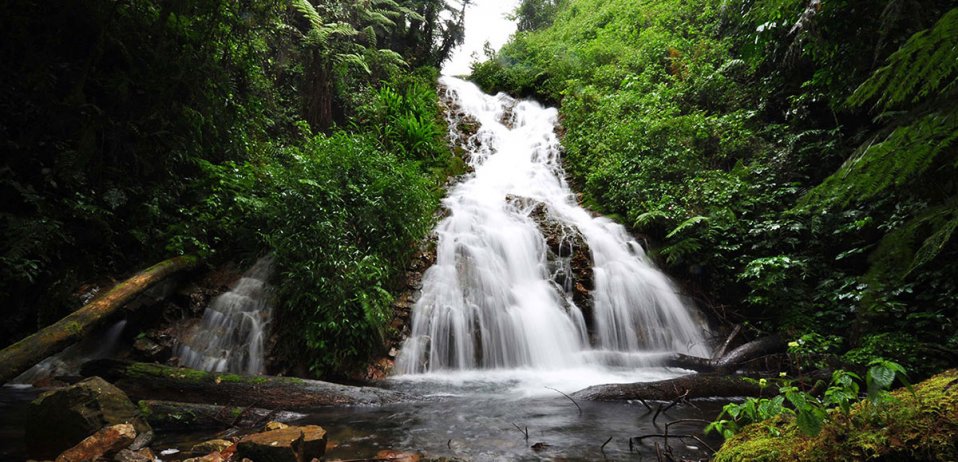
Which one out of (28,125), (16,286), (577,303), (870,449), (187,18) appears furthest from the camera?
(577,303)

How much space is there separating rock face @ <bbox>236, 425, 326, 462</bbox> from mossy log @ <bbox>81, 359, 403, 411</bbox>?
1.43 m

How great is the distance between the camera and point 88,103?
17.9 ft

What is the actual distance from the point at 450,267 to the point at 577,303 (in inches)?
98.0

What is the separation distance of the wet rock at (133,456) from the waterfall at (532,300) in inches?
135

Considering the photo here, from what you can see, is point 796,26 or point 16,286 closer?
point 16,286

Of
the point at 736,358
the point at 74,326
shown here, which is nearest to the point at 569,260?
the point at 736,358

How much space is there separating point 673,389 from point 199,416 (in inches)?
193

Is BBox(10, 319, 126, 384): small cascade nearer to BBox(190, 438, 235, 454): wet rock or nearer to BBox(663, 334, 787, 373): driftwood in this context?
BBox(190, 438, 235, 454): wet rock

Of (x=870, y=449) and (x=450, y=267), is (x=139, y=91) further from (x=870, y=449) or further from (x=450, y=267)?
(x=870, y=449)

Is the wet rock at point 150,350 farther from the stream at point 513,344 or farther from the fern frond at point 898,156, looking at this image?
the fern frond at point 898,156

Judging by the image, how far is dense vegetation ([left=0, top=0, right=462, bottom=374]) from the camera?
5121mm

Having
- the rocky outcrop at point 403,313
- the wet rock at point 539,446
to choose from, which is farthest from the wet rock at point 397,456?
the rocky outcrop at point 403,313

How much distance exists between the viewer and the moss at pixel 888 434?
140 cm

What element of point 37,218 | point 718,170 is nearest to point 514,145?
point 718,170
